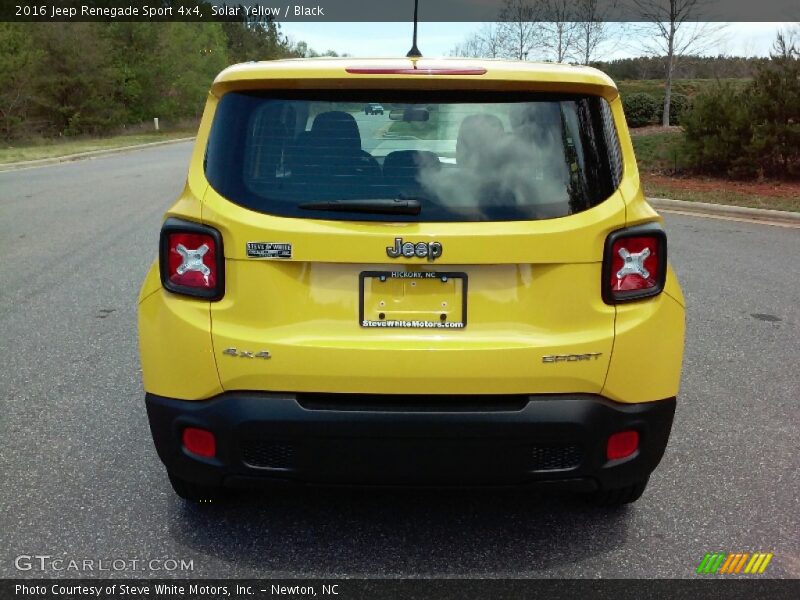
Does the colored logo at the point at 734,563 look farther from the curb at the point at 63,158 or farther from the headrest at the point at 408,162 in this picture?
the curb at the point at 63,158

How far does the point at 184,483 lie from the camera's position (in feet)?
10.6

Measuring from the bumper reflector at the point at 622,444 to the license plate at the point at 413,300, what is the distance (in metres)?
0.68

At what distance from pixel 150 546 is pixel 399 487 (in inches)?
40.2

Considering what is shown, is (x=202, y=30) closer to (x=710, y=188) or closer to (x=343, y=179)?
(x=710, y=188)

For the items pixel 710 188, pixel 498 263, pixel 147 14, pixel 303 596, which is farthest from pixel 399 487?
pixel 147 14

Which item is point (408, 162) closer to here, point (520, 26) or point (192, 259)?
point (192, 259)

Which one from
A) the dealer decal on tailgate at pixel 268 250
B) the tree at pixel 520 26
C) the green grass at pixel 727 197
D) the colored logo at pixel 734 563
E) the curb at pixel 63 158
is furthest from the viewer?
the tree at pixel 520 26

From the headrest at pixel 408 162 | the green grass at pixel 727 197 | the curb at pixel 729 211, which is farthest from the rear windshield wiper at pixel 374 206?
the green grass at pixel 727 197

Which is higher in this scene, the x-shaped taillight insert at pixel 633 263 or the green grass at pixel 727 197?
the x-shaped taillight insert at pixel 633 263

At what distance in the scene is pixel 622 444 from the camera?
2.86 meters

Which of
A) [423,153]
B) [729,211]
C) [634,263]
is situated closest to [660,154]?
[729,211]

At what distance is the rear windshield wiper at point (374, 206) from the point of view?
2707 mm

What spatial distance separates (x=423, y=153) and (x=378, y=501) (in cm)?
153

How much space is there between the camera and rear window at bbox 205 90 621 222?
2.76m
